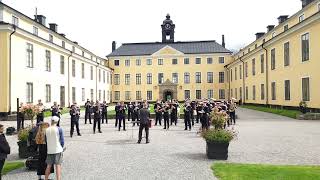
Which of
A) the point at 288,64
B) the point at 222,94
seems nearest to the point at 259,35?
the point at 222,94

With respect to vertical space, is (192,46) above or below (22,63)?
above

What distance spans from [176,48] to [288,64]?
123ft

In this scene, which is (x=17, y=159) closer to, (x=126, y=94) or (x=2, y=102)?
(x=2, y=102)

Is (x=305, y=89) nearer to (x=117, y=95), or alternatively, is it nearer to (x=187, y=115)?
(x=187, y=115)

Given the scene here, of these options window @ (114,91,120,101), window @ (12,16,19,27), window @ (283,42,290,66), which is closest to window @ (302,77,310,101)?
window @ (283,42,290,66)

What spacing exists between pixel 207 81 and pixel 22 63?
41434mm

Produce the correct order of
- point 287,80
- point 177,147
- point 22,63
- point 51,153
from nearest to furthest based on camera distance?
1. point 51,153
2. point 177,147
3. point 22,63
4. point 287,80

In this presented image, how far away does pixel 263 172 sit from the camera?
8.95 meters

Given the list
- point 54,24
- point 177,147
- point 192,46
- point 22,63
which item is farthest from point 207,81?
point 177,147

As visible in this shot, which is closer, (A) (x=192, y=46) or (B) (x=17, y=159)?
(B) (x=17, y=159)

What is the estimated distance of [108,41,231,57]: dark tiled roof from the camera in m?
67.1

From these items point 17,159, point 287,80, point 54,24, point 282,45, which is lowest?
point 17,159

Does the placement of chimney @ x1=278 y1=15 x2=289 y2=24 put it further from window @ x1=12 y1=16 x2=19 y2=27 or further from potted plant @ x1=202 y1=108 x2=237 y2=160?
potted plant @ x1=202 y1=108 x2=237 y2=160

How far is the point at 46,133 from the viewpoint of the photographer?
323 inches
